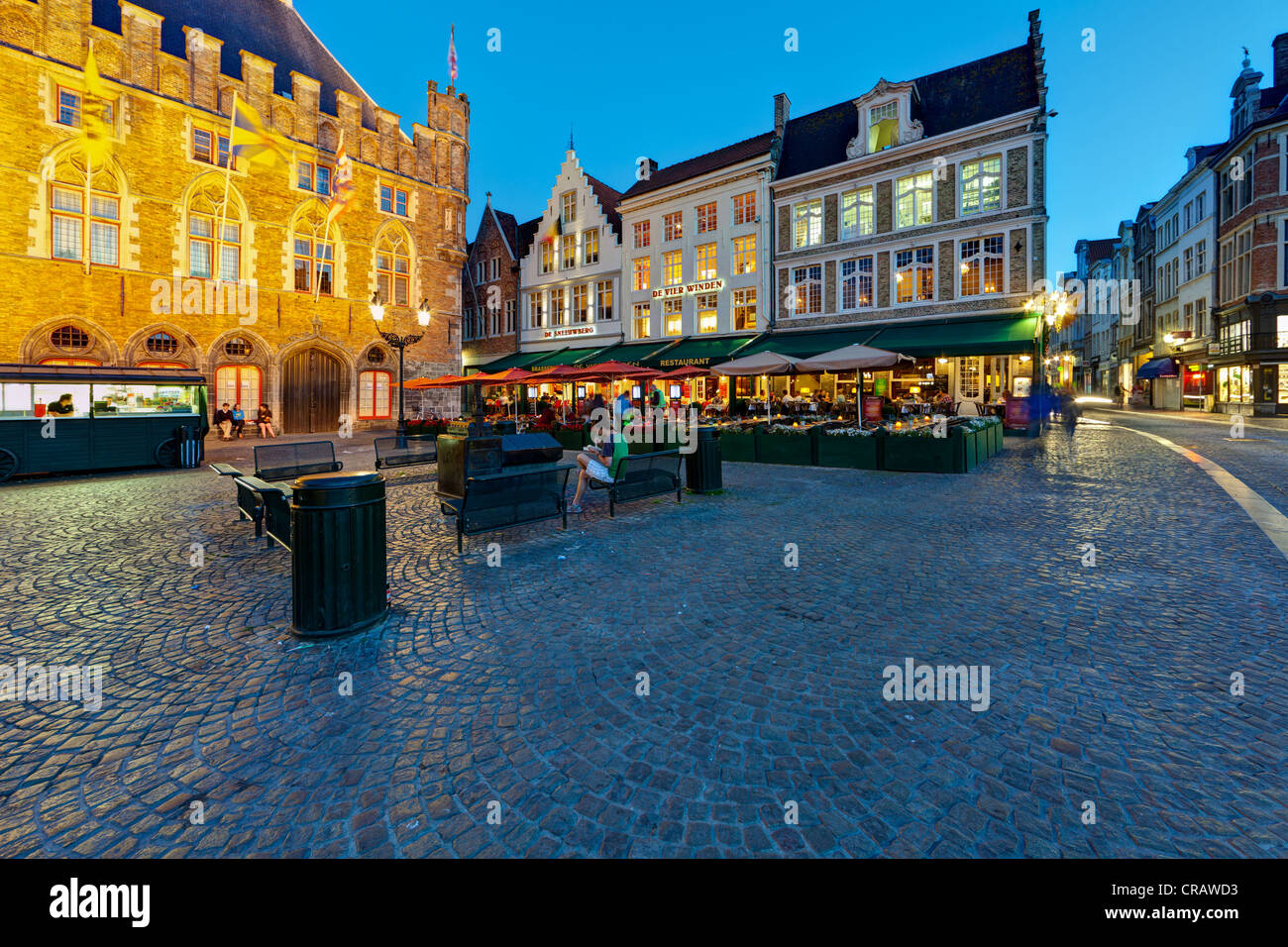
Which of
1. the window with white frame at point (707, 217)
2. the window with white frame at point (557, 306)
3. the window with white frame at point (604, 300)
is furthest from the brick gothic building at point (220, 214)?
the window with white frame at point (707, 217)

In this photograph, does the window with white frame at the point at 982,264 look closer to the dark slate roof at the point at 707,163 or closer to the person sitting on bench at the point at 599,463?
the dark slate roof at the point at 707,163

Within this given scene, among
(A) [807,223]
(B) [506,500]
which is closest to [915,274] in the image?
(A) [807,223]

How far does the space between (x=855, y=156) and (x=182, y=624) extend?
29.9 metres

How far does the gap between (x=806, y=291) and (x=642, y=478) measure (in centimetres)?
2241

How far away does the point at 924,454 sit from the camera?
12.6m

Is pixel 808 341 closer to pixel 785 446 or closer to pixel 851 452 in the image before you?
pixel 785 446

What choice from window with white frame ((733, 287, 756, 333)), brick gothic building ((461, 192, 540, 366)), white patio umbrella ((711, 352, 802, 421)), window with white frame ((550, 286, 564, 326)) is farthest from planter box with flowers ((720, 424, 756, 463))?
brick gothic building ((461, 192, 540, 366))

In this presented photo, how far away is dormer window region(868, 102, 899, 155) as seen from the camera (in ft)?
83.2

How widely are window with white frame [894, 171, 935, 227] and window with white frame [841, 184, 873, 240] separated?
125cm

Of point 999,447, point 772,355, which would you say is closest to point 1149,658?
point 772,355

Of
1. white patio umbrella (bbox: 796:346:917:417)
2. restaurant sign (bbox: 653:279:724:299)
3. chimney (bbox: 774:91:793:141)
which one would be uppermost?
chimney (bbox: 774:91:793:141)

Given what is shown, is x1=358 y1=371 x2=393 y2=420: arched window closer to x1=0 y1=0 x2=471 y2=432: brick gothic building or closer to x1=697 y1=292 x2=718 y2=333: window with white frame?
x1=0 y1=0 x2=471 y2=432: brick gothic building

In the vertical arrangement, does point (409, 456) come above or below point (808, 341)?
below

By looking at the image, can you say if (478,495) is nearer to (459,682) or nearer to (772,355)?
(459,682)
